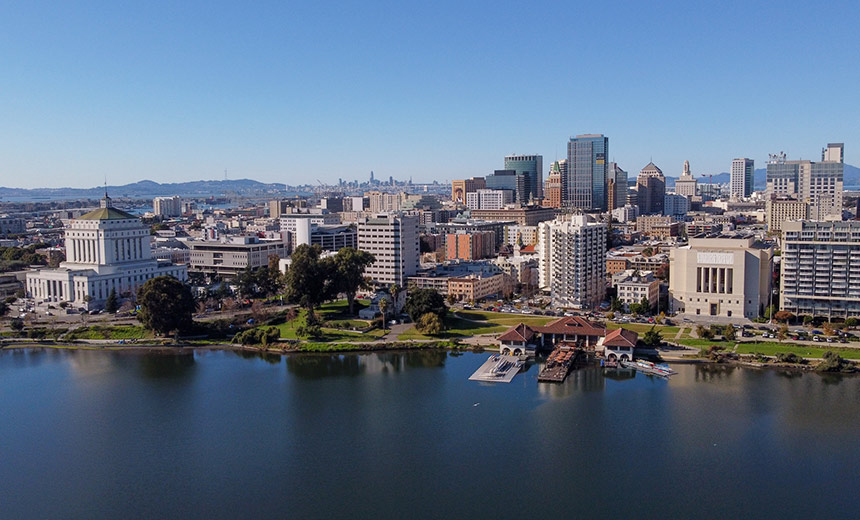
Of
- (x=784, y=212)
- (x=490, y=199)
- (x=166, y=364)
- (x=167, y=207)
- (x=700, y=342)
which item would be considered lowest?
(x=166, y=364)

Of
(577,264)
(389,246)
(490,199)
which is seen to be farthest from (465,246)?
(490,199)

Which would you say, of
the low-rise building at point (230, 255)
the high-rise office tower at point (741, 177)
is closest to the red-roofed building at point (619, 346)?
the low-rise building at point (230, 255)

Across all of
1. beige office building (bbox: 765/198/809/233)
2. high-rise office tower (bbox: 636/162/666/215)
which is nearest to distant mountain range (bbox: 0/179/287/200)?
high-rise office tower (bbox: 636/162/666/215)

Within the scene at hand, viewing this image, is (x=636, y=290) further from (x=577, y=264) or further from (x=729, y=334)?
(x=729, y=334)

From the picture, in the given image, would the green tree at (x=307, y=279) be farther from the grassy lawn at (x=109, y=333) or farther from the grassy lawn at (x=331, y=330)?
the grassy lawn at (x=109, y=333)

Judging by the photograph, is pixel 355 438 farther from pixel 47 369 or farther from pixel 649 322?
pixel 649 322

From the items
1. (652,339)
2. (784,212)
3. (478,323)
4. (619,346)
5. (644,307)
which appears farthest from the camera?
(784,212)
